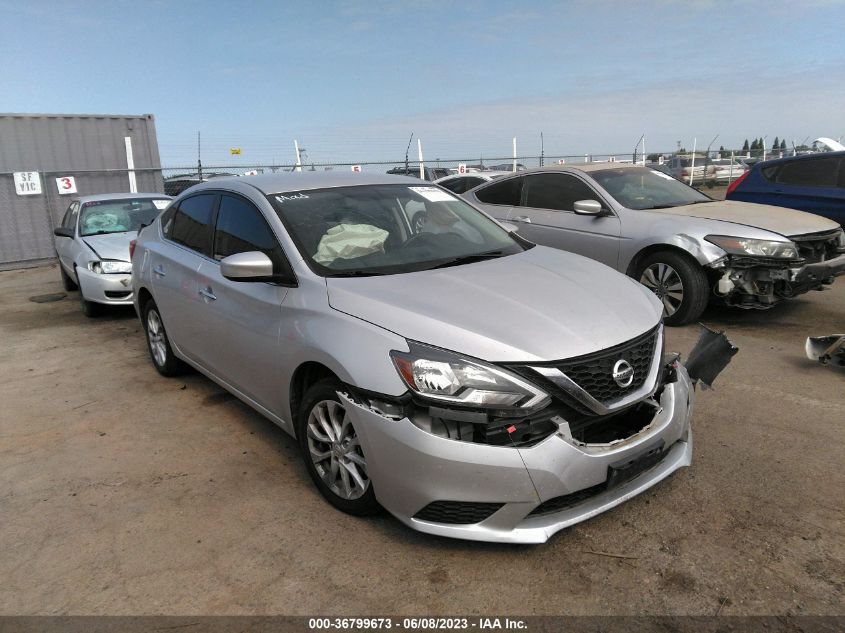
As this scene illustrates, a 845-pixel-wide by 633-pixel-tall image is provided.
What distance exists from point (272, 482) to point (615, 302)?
202 centimetres

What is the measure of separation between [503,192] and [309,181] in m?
4.00

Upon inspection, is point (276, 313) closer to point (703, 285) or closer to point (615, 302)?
point (615, 302)

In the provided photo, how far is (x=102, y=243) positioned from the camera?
7883 mm

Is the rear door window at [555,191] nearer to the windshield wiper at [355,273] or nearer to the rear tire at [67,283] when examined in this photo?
the windshield wiper at [355,273]

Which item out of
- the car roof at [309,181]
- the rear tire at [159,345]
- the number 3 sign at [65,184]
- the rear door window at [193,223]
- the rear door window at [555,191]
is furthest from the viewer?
the number 3 sign at [65,184]

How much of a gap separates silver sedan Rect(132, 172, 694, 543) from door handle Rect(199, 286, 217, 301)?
2cm

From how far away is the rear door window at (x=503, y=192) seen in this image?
24.1 ft

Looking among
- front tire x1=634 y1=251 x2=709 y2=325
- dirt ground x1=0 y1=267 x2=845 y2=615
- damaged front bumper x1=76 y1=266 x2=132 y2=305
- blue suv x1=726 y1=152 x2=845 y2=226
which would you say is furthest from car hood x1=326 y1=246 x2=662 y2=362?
blue suv x1=726 y1=152 x2=845 y2=226

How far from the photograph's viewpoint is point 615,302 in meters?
2.97

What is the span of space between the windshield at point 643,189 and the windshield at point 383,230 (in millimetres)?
3002

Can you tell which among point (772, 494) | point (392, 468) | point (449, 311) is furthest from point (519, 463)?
point (772, 494)

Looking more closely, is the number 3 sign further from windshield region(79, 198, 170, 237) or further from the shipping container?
windshield region(79, 198, 170, 237)

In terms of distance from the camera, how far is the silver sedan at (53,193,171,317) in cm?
742

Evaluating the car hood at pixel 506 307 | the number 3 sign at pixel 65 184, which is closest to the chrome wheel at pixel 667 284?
the car hood at pixel 506 307
